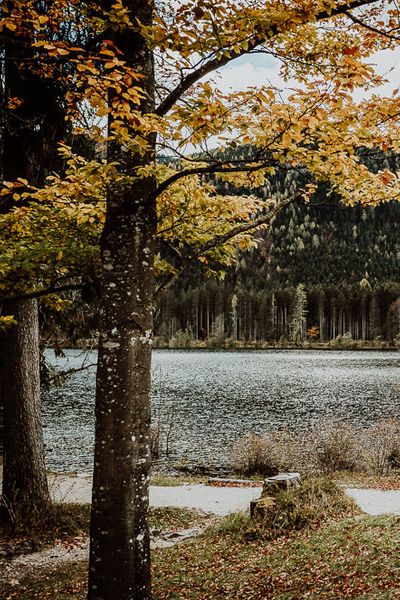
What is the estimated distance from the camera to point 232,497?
42.8 ft

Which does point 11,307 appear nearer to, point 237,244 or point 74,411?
point 237,244

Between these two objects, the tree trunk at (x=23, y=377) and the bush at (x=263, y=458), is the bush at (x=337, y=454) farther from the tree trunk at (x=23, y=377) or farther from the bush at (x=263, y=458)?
the tree trunk at (x=23, y=377)

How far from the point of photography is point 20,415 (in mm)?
9633

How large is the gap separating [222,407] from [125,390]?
102ft

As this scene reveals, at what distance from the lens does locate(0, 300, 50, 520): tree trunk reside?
9.61 meters

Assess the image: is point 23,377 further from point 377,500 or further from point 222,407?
point 222,407

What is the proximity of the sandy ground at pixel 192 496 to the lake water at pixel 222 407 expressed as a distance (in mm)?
4092

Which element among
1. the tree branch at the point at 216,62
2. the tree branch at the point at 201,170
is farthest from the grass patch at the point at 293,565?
the tree branch at the point at 216,62

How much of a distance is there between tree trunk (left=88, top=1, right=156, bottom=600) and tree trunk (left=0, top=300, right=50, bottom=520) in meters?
5.36

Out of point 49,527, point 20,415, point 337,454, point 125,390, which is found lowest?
point 337,454

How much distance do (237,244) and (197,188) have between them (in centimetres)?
134

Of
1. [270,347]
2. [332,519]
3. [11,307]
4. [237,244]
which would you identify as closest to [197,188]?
[237,244]

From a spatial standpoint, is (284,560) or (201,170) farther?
(284,560)

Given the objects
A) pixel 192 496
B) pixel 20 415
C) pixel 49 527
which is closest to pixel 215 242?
pixel 20 415
